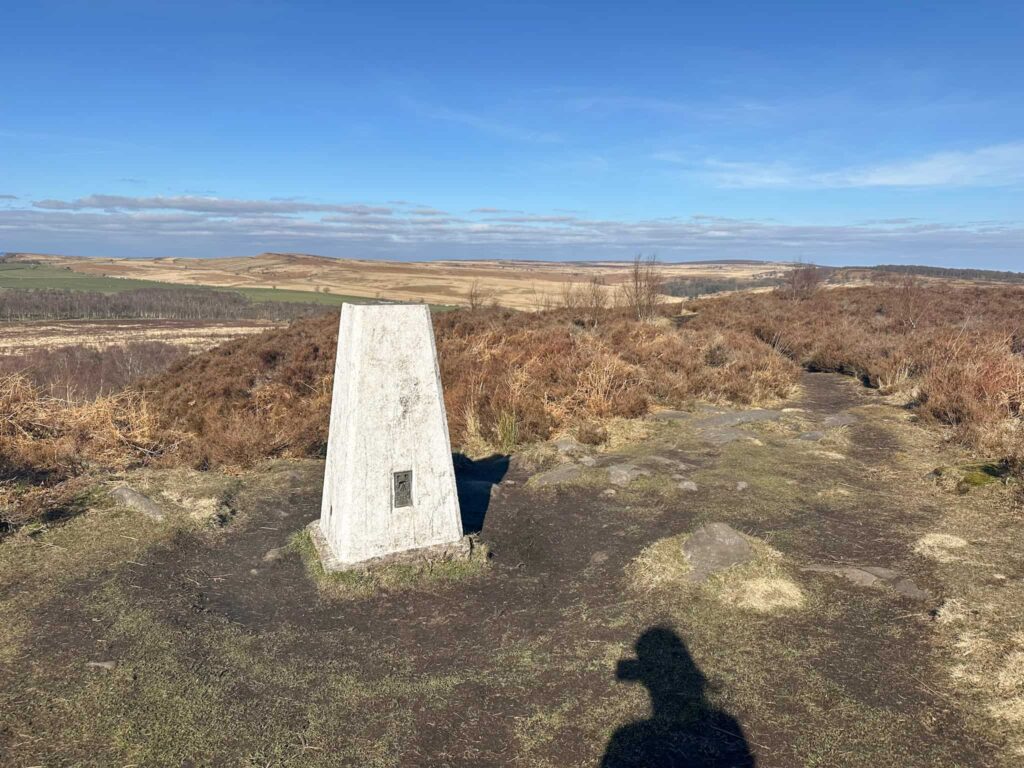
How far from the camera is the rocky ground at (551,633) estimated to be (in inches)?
126

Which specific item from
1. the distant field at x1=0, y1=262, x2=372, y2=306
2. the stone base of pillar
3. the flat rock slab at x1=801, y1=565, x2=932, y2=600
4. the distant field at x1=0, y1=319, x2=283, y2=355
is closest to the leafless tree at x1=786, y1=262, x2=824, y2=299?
the flat rock slab at x1=801, y1=565, x2=932, y2=600

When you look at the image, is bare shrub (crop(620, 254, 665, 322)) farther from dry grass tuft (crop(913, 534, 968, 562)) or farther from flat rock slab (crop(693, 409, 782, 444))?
dry grass tuft (crop(913, 534, 968, 562))

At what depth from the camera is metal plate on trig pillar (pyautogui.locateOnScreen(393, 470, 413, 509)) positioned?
5.12 m

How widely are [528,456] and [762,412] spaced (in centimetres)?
485

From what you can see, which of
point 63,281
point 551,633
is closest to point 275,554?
point 551,633

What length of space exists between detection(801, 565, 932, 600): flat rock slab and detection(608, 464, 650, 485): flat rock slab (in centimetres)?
254

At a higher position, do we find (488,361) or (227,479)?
(488,361)

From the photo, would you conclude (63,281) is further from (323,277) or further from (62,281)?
(323,277)

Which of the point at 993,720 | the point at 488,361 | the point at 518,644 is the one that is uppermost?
the point at 488,361

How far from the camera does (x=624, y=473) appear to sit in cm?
737

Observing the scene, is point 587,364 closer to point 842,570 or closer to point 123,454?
point 842,570

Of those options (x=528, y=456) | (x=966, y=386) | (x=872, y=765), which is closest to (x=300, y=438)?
(x=528, y=456)

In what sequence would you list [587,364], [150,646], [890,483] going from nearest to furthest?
[150,646]
[890,483]
[587,364]

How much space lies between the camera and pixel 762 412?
10.5 m
